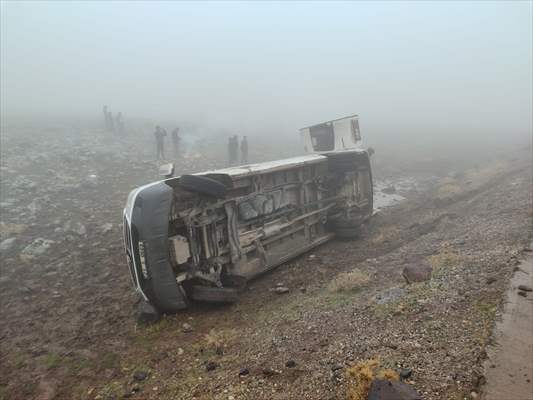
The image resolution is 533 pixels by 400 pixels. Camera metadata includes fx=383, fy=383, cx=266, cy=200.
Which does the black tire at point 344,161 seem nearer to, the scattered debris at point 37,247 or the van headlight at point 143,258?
the van headlight at point 143,258

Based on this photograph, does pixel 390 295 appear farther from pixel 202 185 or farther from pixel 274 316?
pixel 202 185

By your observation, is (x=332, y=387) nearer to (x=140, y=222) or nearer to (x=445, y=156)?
(x=140, y=222)

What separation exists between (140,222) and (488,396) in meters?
4.16

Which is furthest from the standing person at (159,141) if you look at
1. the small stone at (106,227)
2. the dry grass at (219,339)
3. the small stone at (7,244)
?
the dry grass at (219,339)

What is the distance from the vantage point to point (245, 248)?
21.3ft

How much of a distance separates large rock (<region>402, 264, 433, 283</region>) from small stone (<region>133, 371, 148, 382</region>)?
343 centimetres

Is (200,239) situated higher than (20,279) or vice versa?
(200,239)

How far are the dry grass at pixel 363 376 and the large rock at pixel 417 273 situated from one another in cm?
201

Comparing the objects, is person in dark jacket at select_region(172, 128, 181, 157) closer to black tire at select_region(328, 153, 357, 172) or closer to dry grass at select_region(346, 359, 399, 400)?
black tire at select_region(328, 153, 357, 172)

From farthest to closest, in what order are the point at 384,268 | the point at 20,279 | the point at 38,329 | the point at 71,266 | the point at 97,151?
the point at 97,151 → the point at 71,266 → the point at 20,279 → the point at 384,268 → the point at 38,329

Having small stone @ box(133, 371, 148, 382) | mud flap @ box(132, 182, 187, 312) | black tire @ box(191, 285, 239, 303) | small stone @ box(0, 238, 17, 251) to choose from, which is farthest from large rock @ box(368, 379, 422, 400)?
small stone @ box(0, 238, 17, 251)

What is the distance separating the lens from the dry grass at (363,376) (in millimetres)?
2887

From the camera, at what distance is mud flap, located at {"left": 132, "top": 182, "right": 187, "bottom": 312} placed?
5043 mm

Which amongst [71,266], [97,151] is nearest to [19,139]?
[97,151]
